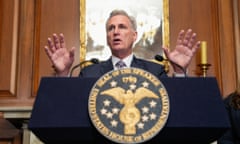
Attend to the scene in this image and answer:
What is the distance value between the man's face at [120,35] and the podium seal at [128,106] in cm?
85

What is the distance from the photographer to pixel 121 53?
8.15ft

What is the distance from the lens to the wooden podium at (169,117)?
1559 mm

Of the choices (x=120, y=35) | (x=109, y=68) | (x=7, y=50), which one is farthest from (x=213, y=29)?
(x=7, y=50)

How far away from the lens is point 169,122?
1.56m

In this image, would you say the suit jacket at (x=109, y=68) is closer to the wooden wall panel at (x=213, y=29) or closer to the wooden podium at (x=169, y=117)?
the wooden podium at (x=169, y=117)

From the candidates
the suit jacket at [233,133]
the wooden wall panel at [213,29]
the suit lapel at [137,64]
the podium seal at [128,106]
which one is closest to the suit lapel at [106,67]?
the suit lapel at [137,64]

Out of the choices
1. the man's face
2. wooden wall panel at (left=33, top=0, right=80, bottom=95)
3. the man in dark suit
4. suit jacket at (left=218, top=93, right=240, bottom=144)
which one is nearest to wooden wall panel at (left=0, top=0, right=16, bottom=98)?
wooden wall panel at (left=33, top=0, right=80, bottom=95)

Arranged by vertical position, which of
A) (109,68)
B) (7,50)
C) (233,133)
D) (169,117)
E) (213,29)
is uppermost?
(213,29)

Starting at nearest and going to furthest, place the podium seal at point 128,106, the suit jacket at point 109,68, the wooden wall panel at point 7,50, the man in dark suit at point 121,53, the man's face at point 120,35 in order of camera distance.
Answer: the podium seal at point 128,106 → the man in dark suit at point 121,53 → the suit jacket at point 109,68 → the man's face at point 120,35 → the wooden wall panel at point 7,50

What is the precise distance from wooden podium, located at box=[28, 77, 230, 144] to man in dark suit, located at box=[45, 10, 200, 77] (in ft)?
1.22

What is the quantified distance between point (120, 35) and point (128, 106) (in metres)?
1.02

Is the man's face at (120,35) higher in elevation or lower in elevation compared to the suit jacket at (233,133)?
higher

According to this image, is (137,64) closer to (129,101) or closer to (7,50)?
(129,101)

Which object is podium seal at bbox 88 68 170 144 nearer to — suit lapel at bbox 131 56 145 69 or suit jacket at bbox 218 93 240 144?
suit lapel at bbox 131 56 145 69
